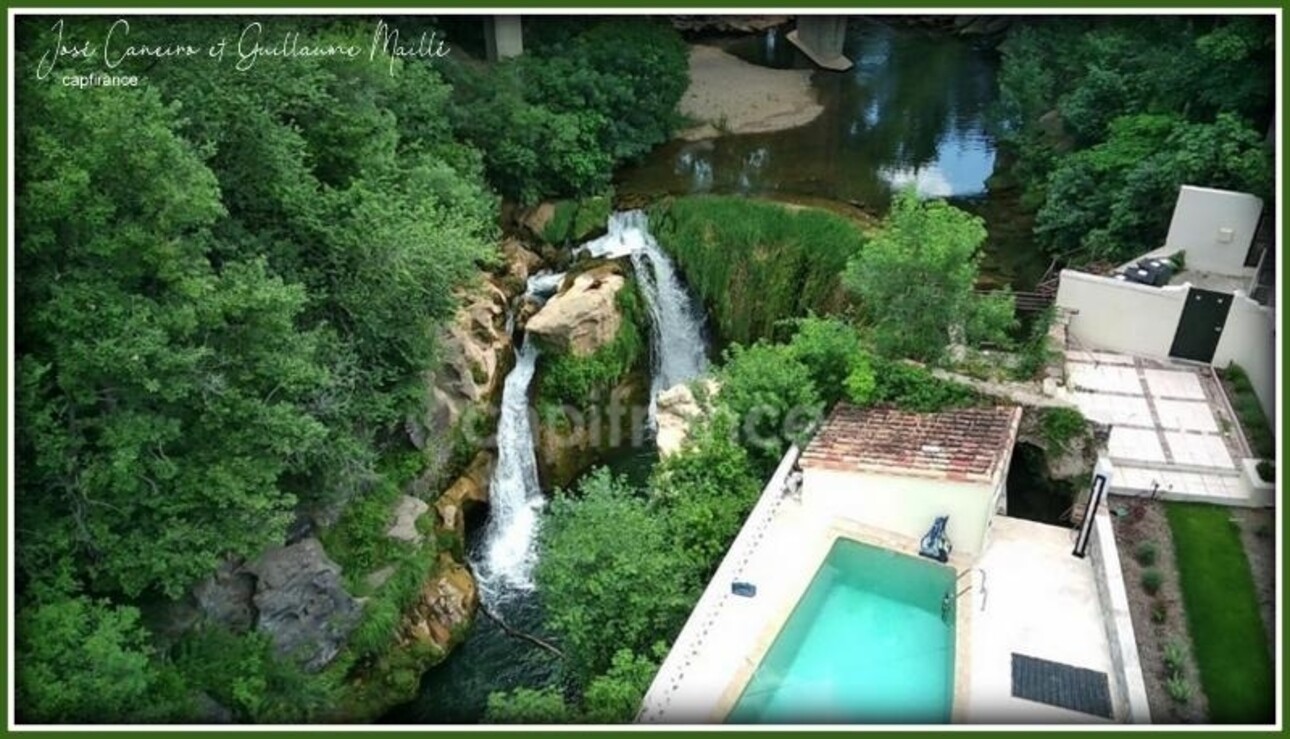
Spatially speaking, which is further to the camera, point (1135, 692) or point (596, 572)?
point (596, 572)

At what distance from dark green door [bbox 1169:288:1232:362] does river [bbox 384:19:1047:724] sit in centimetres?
479

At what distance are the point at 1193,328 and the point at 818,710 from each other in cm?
1313

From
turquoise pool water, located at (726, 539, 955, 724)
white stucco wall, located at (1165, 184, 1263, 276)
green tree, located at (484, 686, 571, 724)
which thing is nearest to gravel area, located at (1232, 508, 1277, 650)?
turquoise pool water, located at (726, 539, 955, 724)

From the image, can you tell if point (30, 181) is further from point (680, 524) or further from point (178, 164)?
point (680, 524)

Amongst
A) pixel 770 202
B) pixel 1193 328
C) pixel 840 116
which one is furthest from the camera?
pixel 840 116

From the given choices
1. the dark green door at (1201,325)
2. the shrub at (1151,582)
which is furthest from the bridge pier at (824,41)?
the shrub at (1151,582)

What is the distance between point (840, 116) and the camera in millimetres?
37281

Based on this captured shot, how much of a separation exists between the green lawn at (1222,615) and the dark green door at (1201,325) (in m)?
5.06

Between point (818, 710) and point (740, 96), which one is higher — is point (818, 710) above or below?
below

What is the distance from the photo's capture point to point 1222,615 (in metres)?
14.4

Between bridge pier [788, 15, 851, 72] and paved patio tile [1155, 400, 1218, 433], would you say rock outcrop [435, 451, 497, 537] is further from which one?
bridge pier [788, 15, 851, 72]

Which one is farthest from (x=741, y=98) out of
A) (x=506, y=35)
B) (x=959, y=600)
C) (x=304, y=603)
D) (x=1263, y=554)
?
(x=959, y=600)

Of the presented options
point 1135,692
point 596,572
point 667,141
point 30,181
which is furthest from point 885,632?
point 667,141

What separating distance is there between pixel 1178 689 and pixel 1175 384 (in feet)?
29.1
